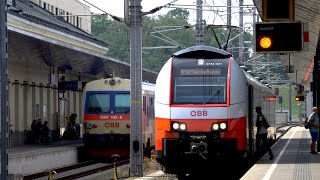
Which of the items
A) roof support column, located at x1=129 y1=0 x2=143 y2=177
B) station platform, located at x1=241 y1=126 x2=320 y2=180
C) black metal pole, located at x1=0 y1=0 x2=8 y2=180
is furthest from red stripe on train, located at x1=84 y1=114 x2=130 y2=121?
black metal pole, located at x1=0 y1=0 x2=8 y2=180

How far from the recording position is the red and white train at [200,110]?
21.1 metres

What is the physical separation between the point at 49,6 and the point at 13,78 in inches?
1031

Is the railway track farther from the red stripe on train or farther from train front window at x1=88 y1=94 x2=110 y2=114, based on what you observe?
train front window at x1=88 y1=94 x2=110 y2=114

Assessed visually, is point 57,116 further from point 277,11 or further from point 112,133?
point 277,11

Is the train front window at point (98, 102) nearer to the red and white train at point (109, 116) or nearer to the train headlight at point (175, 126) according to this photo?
the red and white train at point (109, 116)

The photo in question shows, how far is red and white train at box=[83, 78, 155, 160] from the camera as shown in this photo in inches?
1321

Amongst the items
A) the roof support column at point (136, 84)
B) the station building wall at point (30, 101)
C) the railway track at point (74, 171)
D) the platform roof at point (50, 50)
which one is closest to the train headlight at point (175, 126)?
the roof support column at point (136, 84)

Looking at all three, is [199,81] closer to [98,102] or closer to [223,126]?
[223,126]

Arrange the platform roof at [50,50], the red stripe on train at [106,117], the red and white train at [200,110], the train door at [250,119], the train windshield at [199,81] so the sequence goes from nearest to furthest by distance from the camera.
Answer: the red and white train at [200,110]
the train windshield at [199,81]
the train door at [250,119]
the platform roof at [50,50]
the red stripe on train at [106,117]

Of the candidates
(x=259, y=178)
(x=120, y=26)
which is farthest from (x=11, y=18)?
(x=120, y=26)

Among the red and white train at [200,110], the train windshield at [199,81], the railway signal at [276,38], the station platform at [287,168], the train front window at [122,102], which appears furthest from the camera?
the train front window at [122,102]

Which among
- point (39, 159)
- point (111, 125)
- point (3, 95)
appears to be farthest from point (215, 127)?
point (111, 125)

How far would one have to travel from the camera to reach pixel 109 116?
111 ft

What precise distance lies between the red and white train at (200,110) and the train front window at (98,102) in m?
11.8
